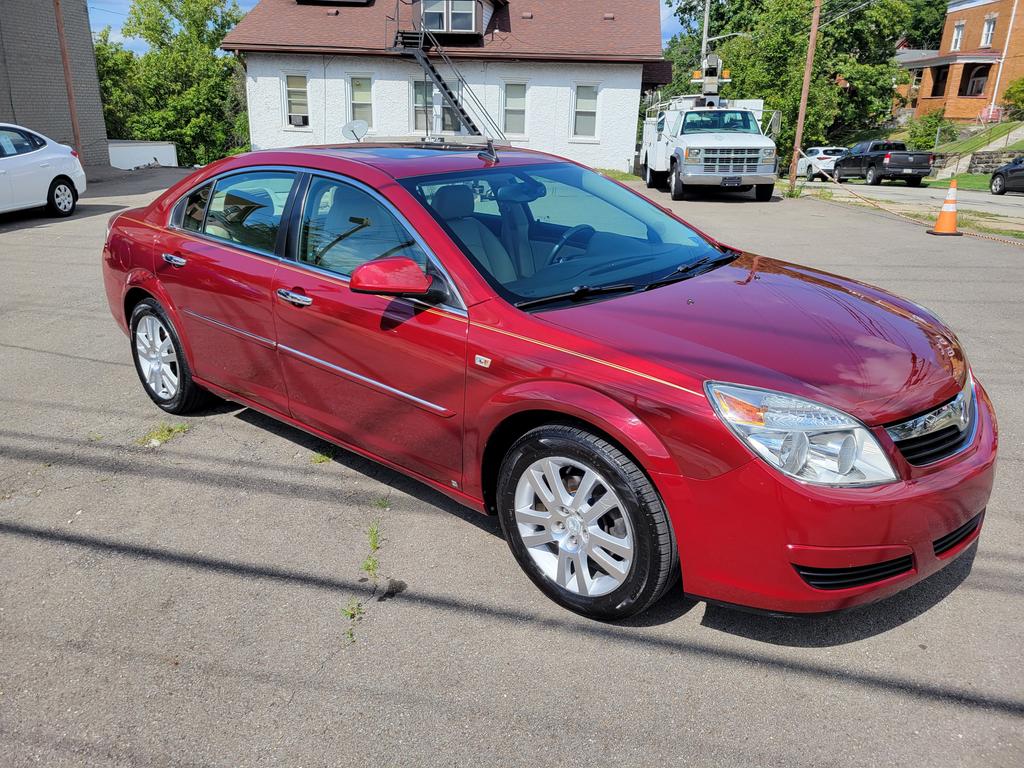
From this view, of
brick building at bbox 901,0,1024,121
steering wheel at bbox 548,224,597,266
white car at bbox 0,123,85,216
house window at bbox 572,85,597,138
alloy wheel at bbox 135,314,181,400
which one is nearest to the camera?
steering wheel at bbox 548,224,597,266

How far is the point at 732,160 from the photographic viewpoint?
17.4 meters

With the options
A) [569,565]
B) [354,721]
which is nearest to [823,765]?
[569,565]

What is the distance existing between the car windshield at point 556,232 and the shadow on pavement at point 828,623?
4.49ft

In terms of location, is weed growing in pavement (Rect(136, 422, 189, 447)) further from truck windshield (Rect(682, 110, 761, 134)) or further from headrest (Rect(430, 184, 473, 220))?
truck windshield (Rect(682, 110, 761, 134))

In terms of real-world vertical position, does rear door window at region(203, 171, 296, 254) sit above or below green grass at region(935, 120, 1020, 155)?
above

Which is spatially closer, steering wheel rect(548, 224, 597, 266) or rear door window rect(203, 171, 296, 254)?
steering wheel rect(548, 224, 597, 266)

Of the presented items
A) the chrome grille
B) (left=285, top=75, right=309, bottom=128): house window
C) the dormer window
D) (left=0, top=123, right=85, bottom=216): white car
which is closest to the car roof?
the chrome grille

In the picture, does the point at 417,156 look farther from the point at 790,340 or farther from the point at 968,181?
the point at 968,181

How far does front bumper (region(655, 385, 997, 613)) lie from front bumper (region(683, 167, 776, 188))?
15547 mm

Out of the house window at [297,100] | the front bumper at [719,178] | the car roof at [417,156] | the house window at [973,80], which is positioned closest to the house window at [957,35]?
the house window at [973,80]

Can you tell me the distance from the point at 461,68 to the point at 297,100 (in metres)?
5.54

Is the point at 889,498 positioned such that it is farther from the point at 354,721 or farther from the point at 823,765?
the point at 354,721

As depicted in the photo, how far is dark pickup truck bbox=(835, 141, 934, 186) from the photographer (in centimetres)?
2911

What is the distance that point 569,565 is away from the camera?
3084mm
